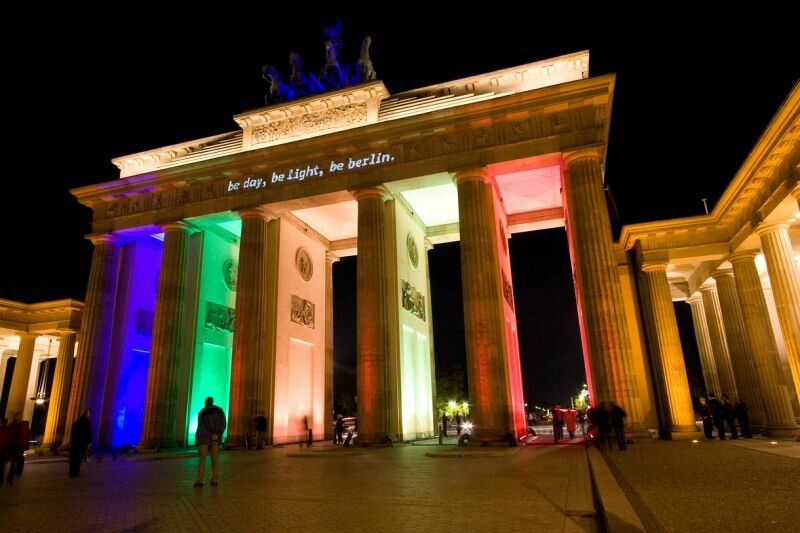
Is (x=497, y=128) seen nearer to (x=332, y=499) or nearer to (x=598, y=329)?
(x=598, y=329)

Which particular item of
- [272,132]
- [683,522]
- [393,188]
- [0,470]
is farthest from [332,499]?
[272,132]

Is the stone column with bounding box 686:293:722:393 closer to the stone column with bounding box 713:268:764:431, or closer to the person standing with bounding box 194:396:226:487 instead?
the stone column with bounding box 713:268:764:431

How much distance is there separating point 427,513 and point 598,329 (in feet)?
43.0

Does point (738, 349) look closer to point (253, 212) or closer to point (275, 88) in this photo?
point (253, 212)

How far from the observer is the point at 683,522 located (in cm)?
514

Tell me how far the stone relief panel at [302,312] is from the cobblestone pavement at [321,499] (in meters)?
13.2

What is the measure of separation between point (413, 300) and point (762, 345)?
49.5 feet

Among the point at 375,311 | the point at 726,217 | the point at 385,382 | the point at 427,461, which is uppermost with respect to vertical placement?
the point at 726,217

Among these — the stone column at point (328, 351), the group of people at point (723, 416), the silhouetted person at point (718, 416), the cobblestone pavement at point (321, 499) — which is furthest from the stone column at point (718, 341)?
the stone column at point (328, 351)

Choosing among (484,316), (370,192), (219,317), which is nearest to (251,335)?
(219,317)

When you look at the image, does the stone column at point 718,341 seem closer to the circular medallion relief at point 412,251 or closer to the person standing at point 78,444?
the circular medallion relief at point 412,251

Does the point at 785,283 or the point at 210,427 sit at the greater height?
the point at 785,283

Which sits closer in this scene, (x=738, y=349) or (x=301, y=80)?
(x=738, y=349)

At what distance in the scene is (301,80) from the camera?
25.1 meters
